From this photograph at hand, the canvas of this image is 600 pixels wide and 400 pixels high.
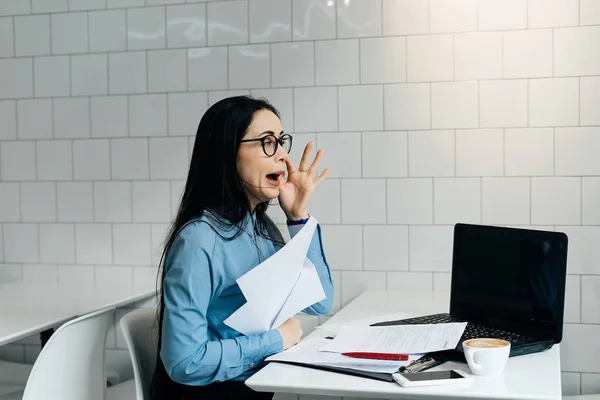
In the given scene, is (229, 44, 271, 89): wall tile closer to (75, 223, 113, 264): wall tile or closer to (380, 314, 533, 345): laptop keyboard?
(75, 223, 113, 264): wall tile

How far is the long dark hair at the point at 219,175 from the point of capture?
1.66 m

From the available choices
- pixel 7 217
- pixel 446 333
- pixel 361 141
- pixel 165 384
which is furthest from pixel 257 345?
pixel 7 217

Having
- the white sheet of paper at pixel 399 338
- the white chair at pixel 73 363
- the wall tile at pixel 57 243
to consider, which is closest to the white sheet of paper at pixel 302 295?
the white sheet of paper at pixel 399 338

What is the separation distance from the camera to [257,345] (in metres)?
1.56

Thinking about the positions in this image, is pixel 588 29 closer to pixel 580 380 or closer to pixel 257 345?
pixel 580 380

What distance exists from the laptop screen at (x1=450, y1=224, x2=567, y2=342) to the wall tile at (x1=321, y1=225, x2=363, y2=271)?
697 millimetres

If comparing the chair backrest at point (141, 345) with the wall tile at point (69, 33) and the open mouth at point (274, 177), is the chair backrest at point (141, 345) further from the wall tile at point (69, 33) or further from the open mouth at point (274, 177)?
the wall tile at point (69, 33)

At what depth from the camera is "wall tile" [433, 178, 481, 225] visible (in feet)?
8.18

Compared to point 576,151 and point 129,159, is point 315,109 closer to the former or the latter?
point 129,159

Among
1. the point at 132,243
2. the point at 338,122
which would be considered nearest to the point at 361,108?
the point at 338,122

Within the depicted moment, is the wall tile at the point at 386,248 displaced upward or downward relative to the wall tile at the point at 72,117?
downward

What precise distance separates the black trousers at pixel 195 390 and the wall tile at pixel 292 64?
1.25m

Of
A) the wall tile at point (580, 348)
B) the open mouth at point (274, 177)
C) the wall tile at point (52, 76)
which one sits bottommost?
the wall tile at point (580, 348)

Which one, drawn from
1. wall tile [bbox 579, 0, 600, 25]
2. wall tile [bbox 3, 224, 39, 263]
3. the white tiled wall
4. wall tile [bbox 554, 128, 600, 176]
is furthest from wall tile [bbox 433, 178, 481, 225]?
wall tile [bbox 3, 224, 39, 263]
